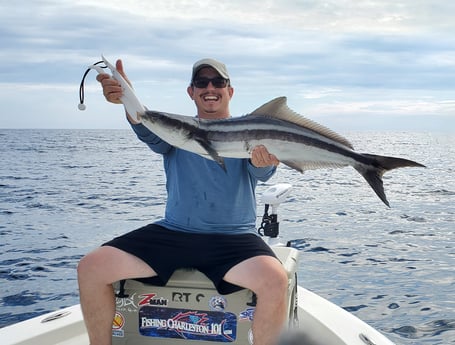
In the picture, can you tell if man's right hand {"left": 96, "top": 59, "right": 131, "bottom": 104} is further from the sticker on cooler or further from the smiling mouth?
the sticker on cooler

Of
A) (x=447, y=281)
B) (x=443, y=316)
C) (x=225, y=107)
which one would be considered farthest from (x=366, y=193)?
(x=225, y=107)

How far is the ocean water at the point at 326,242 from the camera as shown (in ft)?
21.6

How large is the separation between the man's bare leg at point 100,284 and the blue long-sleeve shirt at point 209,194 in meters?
0.50

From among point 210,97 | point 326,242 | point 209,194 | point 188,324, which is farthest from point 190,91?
point 326,242

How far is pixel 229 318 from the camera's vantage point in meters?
3.39

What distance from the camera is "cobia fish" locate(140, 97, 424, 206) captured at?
3.18m

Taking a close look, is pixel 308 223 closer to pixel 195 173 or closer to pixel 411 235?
pixel 411 235

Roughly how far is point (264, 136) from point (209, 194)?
677 millimetres

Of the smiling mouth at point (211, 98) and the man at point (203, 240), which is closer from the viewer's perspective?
the man at point (203, 240)

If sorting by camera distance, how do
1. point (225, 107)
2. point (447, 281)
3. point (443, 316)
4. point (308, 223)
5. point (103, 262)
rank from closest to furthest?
point (103, 262) → point (225, 107) → point (443, 316) → point (447, 281) → point (308, 223)

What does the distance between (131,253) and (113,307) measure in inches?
13.6

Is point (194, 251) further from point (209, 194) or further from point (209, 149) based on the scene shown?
point (209, 149)

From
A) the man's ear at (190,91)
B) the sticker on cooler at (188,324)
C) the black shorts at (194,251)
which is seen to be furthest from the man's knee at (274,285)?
the man's ear at (190,91)

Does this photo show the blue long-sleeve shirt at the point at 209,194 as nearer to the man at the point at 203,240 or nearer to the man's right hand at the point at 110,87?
the man at the point at 203,240
